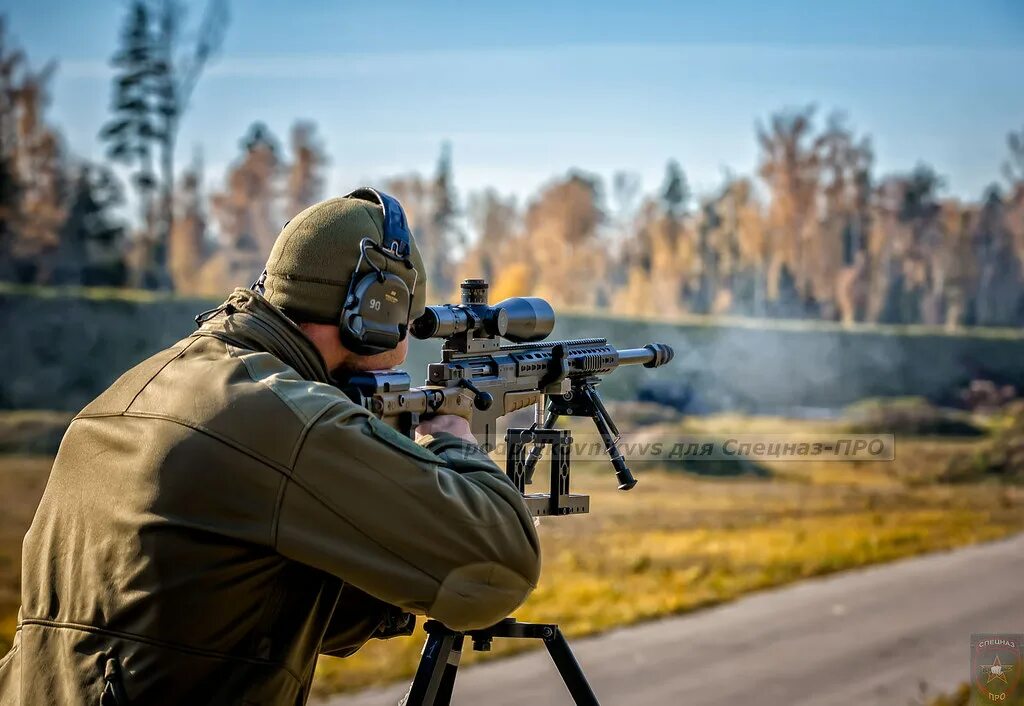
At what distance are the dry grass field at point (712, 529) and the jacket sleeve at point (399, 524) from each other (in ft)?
18.2

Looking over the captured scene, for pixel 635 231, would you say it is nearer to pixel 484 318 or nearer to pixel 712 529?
pixel 712 529

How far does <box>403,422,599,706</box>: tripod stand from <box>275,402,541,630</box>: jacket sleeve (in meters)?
0.57

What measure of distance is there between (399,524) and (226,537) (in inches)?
14.1

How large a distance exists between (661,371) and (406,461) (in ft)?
54.7

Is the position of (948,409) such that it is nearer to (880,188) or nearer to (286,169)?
A: (880,188)

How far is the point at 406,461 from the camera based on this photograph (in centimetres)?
242

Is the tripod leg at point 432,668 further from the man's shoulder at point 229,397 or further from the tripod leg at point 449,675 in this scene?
the man's shoulder at point 229,397

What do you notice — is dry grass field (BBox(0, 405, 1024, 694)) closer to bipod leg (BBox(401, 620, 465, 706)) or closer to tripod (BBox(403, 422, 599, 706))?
tripod (BBox(403, 422, 599, 706))

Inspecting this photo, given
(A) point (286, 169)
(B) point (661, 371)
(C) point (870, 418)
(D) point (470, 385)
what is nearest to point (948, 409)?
(C) point (870, 418)

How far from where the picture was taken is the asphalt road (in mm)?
7746

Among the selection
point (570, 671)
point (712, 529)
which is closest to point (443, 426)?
point (570, 671)

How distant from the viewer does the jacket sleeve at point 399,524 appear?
91.9 inches

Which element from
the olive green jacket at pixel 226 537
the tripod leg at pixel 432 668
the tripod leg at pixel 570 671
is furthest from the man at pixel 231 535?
the tripod leg at pixel 570 671

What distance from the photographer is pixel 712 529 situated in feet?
45.2
